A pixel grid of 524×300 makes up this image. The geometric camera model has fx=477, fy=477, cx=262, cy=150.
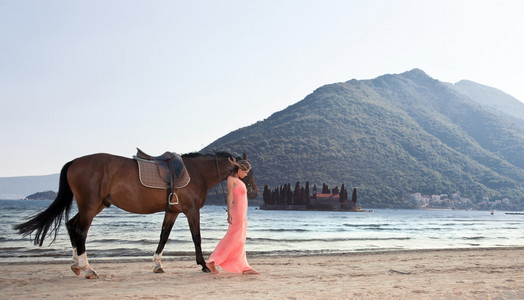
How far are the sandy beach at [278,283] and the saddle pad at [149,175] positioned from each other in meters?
1.65

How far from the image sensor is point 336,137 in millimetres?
170375

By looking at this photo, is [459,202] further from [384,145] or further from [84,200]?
[84,200]

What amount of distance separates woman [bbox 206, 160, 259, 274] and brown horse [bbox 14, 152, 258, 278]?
331mm

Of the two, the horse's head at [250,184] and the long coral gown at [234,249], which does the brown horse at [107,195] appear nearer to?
the horse's head at [250,184]

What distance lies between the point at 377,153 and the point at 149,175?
526ft

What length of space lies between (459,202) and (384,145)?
33.0m

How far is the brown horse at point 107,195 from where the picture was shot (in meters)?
8.09

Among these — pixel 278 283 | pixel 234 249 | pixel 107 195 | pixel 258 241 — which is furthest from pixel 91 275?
pixel 258 241

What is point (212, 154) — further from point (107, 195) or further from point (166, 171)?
point (107, 195)

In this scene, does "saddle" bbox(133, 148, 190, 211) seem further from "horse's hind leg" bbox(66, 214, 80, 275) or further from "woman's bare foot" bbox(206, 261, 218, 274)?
"horse's hind leg" bbox(66, 214, 80, 275)

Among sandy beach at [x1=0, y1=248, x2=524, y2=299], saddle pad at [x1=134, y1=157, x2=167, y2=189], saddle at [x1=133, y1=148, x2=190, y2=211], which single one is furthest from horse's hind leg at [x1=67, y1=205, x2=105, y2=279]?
saddle at [x1=133, y1=148, x2=190, y2=211]

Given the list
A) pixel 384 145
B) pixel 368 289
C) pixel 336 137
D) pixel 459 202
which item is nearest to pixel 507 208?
pixel 459 202

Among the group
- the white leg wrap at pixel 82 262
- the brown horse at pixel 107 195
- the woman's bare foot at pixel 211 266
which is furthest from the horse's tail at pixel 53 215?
the woman's bare foot at pixel 211 266

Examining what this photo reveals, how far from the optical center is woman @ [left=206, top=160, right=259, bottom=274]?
866 cm
